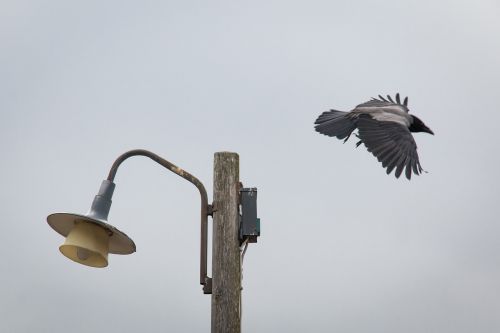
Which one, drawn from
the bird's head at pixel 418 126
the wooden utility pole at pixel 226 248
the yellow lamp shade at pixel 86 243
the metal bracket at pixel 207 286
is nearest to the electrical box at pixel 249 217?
the wooden utility pole at pixel 226 248

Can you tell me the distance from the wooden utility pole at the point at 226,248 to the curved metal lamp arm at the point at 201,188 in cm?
8

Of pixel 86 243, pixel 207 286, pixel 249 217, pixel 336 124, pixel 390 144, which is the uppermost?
pixel 336 124

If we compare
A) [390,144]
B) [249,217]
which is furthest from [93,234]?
[390,144]

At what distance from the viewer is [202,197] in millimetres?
5176

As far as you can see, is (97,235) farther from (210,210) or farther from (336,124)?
(336,124)

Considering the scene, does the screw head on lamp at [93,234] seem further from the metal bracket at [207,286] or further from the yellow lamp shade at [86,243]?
the metal bracket at [207,286]

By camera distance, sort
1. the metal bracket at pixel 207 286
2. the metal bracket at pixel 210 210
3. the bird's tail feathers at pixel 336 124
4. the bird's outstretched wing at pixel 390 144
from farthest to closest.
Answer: the bird's tail feathers at pixel 336 124
the bird's outstretched wing at pixel 390 144
the metal bracket at pixel 210 210
the metal bracket at pixel 207 286

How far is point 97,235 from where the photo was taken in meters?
4.89

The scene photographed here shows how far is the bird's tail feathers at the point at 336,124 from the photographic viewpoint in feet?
33.6

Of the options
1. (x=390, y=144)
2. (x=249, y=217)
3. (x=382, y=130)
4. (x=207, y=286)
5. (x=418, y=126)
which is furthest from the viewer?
(x=418, y=126)

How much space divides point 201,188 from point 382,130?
532 centimetres

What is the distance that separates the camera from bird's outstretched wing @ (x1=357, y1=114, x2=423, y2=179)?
9.41m

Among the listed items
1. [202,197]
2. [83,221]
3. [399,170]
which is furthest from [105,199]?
[399,170]

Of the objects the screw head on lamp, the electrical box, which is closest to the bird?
the electrical box
